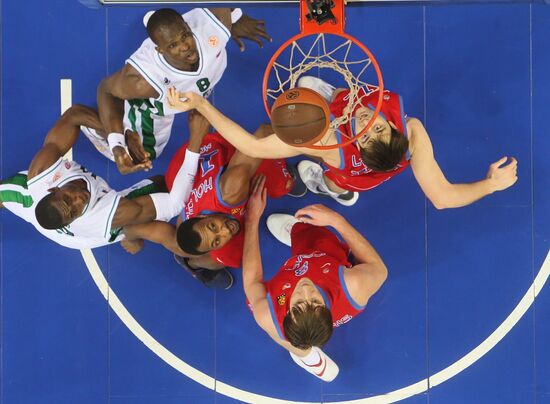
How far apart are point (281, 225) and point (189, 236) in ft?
3.00

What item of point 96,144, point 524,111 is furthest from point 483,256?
point 96,144

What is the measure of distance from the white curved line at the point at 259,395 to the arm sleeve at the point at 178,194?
3.00ft

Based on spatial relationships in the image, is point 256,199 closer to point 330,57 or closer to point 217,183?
point 217,183

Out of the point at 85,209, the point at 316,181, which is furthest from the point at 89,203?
the point at 316,181

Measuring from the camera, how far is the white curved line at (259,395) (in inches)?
156

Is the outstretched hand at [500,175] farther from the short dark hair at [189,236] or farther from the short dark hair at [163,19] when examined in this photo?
the short dark hair at [163,19]

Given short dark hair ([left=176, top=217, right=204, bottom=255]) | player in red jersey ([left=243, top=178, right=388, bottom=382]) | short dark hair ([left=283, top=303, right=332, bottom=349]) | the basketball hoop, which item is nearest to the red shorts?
player in red jersey ([left=243, top=178, right=388, bottom=382])

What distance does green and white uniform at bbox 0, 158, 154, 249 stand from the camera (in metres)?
3.36

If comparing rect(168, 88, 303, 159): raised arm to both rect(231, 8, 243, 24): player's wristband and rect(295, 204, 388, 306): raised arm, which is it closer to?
rect(295, 204, 388, 306): raised arm

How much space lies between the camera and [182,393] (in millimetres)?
4070

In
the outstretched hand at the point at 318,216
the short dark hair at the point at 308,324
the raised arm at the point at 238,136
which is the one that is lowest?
the short dark hair at the point at 308,324

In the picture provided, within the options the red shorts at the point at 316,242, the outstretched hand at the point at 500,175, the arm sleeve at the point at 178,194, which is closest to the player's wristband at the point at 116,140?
the arm sleeve at the point at 178,194

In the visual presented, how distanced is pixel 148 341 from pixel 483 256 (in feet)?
8.59

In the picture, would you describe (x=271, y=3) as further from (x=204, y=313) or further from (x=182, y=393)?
(x=182, y=393)
